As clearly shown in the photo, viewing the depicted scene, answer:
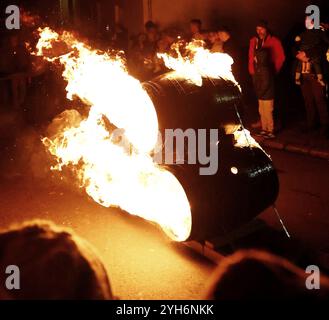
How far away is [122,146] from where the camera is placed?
252 inches

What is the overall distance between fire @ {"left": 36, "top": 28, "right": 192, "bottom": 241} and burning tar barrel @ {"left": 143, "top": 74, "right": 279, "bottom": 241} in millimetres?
137

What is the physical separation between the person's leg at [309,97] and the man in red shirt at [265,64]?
0.63 metres

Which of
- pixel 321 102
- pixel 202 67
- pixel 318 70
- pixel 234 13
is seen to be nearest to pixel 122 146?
pixel 202 67

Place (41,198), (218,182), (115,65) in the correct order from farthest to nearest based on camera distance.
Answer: (41,198) → (115,65) → (218,182)

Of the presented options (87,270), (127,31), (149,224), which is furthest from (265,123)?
(127,31)

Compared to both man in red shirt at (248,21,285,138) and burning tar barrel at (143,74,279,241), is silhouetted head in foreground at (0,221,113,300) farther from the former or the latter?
man in red shirt at (248,21,285,138)

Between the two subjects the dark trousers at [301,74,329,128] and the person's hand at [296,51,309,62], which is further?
the dark trousers at [301,74,329,128]

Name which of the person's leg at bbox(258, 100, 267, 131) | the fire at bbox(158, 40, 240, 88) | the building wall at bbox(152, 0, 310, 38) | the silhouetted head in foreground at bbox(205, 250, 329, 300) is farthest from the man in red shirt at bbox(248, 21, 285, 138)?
the silhouetted head in foreground at bbox(205, 250, 329, 300)

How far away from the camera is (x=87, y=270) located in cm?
552

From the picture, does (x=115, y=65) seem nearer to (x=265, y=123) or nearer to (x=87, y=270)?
(x=87, y=270)

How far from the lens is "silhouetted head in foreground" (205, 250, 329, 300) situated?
4832mm

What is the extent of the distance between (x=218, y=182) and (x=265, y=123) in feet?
17.4

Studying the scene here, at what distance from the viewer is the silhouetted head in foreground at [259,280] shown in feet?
15.9

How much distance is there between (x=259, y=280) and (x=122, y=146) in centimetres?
245
